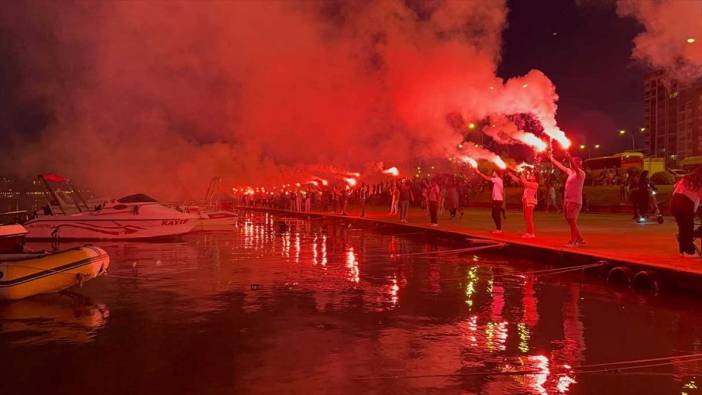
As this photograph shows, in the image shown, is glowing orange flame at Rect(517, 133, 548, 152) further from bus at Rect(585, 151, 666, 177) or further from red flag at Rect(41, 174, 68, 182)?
bus at Rect(585, 151, 666, 177)

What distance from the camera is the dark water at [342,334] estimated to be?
19.3 ft

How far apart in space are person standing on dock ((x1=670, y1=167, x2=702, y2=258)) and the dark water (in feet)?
6.65

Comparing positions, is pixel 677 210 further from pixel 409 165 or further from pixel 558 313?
pixel 409 165

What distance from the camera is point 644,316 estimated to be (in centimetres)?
908

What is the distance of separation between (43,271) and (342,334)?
5.58 metres

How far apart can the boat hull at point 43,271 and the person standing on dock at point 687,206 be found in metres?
11.2

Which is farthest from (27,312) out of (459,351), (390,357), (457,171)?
(457,171)

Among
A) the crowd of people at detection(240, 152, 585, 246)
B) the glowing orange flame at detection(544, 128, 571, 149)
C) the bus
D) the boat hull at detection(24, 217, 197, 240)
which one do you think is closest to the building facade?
the bus

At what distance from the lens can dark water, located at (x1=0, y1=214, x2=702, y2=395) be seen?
19.3 feet

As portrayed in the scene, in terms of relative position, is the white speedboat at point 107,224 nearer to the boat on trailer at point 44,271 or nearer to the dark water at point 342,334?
the dark water at point 342,334

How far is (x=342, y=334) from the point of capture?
7793 millimetres

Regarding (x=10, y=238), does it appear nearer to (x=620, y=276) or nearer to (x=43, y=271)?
(x=43, y=271)

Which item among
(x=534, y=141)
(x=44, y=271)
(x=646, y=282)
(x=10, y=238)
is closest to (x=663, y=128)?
(x=534, y=141)

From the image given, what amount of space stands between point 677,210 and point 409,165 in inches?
1752
